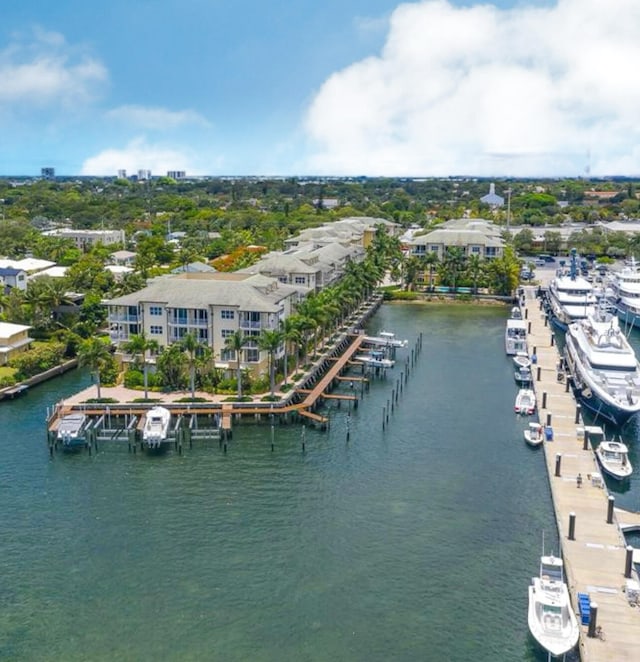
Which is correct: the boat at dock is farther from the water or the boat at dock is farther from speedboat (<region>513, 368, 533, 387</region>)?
speedboat (<region>513, 368, 533, 387</region>)

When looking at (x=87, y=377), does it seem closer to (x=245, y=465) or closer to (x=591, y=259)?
(x=245, y=465)

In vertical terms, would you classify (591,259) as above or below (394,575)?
above

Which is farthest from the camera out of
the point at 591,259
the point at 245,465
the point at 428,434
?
the point at 591,259

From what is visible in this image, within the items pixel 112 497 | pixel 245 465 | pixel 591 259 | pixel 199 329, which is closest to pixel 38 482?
pixel 112 497

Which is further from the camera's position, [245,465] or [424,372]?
[424,372]

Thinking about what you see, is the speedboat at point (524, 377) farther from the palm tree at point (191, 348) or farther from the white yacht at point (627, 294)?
the white yacht at point (627, 294)

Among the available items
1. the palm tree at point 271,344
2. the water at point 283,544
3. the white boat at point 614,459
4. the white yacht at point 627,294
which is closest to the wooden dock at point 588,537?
the white boat at point 614,459

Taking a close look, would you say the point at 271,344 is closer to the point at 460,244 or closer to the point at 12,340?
the point at 12,340
